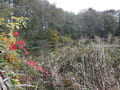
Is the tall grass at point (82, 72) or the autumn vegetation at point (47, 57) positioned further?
the tall grass at point (82, 72)

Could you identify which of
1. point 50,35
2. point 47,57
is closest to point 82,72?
point 47,57

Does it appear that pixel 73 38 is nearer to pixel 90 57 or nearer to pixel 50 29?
pixel 50 29

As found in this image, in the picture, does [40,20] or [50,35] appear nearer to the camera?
[40,20]

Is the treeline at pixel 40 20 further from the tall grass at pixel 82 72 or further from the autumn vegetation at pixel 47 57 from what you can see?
the tall grass at pixel 82 72

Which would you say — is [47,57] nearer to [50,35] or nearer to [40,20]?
[50,35]

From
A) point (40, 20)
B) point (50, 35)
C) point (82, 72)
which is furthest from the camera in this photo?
point (50, 35)

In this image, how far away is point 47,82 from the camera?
2.05 meters

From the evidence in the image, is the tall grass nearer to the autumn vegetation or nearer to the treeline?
the autumn vegetation

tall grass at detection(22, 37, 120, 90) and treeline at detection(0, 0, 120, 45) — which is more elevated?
treeline at detection(0, 0, 120, 45)

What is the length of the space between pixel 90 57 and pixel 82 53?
293 mm

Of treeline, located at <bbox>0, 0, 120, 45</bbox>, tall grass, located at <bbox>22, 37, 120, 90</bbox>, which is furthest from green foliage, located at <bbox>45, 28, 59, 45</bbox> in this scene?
tall grass, located at <bbox>22, 37, 120, 90</bbox>

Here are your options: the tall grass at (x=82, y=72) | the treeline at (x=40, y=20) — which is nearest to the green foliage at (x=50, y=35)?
the treeline at (x=40, y=20)

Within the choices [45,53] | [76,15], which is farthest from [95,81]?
[76,15]

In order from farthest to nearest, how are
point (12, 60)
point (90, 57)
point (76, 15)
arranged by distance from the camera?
point (76, 15)
point (90, 57)
point (12, 60)
